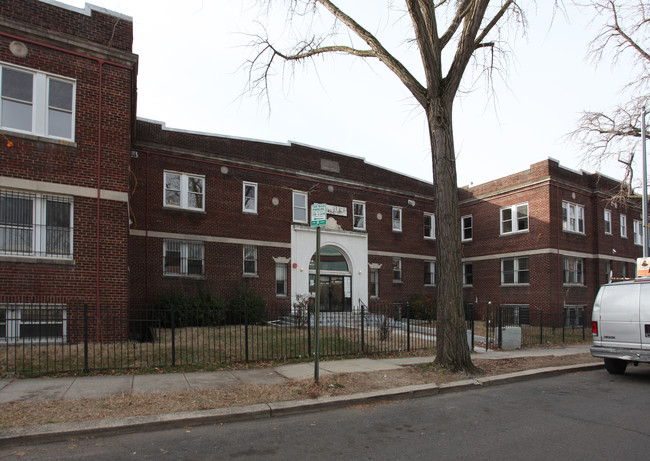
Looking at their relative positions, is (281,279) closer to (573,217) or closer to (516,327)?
(516,327)

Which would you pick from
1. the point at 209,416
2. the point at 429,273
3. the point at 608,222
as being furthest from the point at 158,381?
the point at 608,222

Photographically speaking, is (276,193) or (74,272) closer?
(74,272)

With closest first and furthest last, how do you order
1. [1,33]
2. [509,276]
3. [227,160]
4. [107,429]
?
1. [107,429]
2. [1,33]
3. [227,160]
4. [509,276]

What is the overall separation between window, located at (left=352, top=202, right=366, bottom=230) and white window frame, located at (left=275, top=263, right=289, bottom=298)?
500 centimetres

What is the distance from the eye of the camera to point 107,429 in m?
5.90

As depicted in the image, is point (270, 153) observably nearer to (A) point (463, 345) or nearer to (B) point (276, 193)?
(B) point (276, 193)

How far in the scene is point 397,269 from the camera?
27.5 metres

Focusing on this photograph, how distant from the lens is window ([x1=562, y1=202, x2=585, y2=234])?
2636cm

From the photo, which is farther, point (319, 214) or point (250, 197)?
point (250, 197)

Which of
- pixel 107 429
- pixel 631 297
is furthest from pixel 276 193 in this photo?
pixel 107 429

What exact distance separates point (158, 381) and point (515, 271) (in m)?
23.2

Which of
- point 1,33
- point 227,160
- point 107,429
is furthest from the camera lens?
point 227,160

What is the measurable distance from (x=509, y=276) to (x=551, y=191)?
17.8 feet

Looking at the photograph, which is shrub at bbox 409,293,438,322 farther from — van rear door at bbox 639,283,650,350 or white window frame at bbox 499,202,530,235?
van rear door at bbox 639,283,650,350
